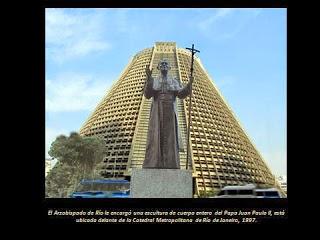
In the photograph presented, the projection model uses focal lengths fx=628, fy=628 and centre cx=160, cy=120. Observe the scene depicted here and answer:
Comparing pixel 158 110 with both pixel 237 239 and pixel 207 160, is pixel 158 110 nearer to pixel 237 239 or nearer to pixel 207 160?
pixel 237 239

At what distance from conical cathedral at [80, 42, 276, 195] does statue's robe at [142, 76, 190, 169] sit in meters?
0.35

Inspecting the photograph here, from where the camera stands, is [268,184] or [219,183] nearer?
[268,184]

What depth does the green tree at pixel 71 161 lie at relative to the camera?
12.8 meters

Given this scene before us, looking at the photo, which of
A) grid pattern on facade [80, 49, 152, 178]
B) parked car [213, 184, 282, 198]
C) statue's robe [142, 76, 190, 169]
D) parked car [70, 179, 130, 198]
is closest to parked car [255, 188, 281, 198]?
parked car [213, 184, 282, 198]

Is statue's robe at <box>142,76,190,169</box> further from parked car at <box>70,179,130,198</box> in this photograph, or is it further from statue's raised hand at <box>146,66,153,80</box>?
parked car at <box>70,179,130,198</box>

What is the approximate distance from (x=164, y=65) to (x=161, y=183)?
2580 millimetres

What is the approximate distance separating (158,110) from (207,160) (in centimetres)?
588

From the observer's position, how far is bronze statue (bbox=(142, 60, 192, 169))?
43.6 ft

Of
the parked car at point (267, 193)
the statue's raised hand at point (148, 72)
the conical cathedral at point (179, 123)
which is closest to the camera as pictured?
the parked car at point (267, 193)

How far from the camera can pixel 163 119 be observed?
44.0 ft

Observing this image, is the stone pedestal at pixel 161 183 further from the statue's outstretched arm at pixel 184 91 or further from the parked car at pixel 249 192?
the statue's outstretched arm at pixel 184 91

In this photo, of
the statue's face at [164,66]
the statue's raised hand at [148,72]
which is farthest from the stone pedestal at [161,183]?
the statue's face at [164,66]
